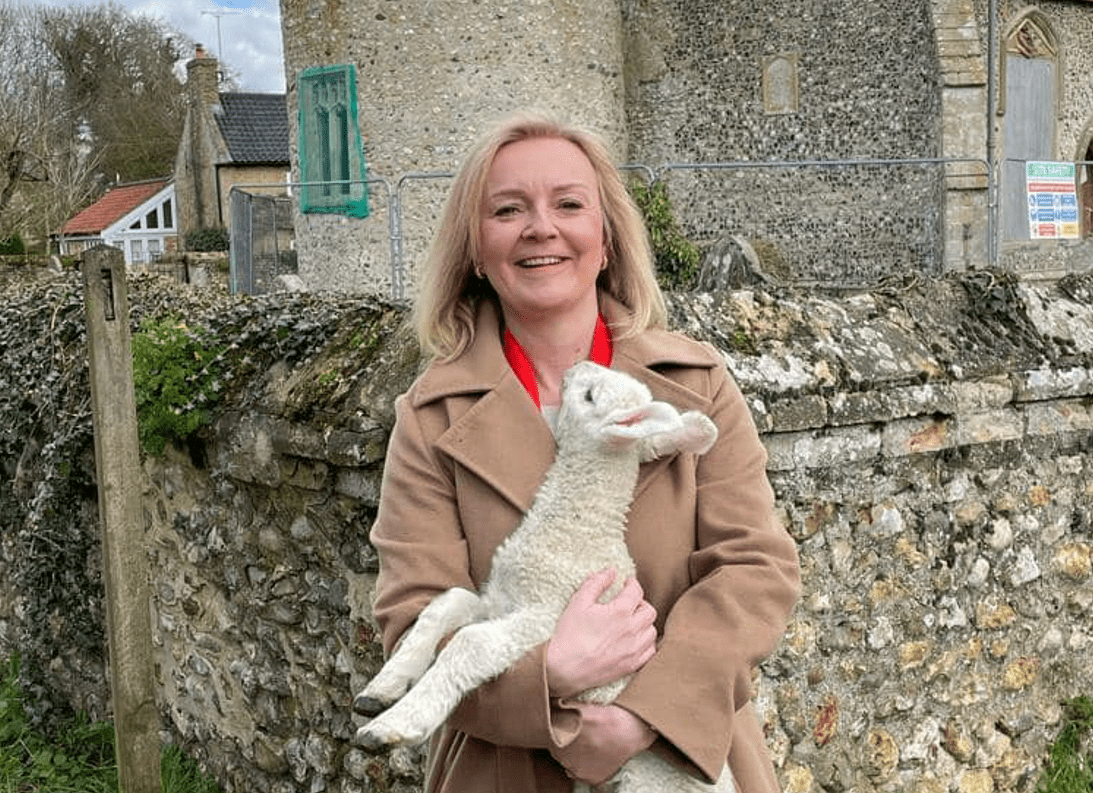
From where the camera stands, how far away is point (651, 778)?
217 cm

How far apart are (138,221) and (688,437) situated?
1696 inches

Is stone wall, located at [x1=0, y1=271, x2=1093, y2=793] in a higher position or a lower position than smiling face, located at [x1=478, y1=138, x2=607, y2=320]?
lower

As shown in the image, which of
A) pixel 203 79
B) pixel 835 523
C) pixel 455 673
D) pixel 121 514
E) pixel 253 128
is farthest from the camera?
pixel 253 128

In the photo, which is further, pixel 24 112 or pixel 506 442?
pixel 24 112

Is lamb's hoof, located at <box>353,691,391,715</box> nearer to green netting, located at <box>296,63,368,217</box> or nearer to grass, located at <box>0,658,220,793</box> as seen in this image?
grass, located at <box>0,658,220,793</box>

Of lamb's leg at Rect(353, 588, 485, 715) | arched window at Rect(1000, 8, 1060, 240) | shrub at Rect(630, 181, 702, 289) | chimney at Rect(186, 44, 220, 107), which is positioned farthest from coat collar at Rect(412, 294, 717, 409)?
chimney at Rect(186, 44, 220, 107)

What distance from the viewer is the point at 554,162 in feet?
7.54

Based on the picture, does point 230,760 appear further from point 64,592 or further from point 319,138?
point 319,138

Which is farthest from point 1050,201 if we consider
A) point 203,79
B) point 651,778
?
point 203,79

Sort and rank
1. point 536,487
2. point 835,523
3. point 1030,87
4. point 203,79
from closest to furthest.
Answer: point 536,487, point 835,523, point 1030,87, point 203,79

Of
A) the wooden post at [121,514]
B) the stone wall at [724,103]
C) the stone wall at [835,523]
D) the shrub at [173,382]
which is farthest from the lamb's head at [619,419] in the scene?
the stone wall at [724,103]

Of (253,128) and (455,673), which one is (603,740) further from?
(253,128)

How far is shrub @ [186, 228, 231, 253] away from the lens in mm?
35125

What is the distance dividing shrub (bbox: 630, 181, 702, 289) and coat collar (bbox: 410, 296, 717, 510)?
15.1m
